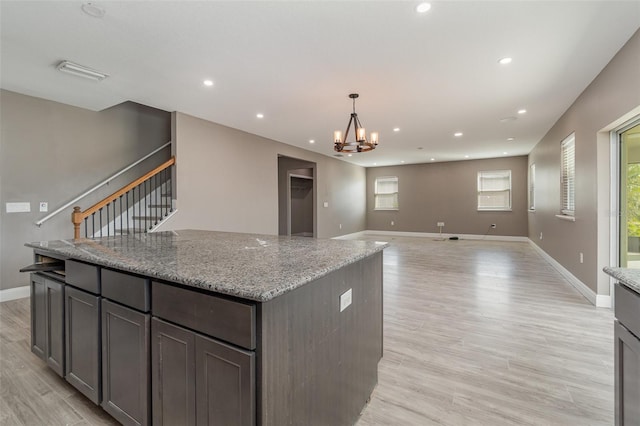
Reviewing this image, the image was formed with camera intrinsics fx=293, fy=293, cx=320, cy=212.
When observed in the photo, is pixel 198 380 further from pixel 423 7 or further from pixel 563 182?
pixel 563 182

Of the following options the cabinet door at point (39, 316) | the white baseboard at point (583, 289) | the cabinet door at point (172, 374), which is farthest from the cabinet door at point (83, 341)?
the white baseboard at point (583, 289)

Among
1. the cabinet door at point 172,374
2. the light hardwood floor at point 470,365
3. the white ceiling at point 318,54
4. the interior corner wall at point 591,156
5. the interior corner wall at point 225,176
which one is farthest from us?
the interior corner wall at point 225,176

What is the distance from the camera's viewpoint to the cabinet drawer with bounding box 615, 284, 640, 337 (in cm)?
104

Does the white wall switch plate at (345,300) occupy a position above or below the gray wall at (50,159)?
below

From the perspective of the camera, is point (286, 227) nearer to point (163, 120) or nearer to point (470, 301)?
point (163, 120)

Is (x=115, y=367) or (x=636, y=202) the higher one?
(x=636, y=202)

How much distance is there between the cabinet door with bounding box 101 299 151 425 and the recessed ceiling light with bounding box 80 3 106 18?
212 centimetres

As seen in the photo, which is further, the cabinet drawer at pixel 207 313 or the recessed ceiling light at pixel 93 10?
the recessed ceiling light at pixel 93 10

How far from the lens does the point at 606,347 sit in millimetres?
2410

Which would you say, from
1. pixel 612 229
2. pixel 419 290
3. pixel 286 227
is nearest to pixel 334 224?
pixel 286 227

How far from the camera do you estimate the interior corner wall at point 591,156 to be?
269cm

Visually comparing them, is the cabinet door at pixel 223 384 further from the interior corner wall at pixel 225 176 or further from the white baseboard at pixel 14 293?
the white baseboard at pixel 14 293

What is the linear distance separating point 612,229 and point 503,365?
7.76ft

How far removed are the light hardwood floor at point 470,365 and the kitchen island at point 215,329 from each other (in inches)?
8.2
